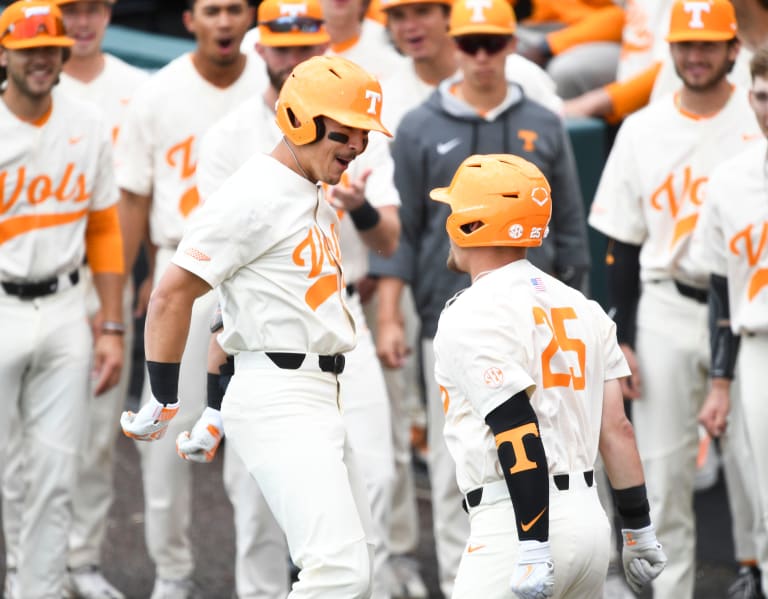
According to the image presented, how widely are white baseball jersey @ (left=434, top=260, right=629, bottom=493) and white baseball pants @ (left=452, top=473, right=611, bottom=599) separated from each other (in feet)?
0.28

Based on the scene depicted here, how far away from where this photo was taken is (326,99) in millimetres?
5102

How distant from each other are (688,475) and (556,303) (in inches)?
89.3

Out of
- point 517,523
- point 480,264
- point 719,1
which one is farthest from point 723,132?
point 517,523

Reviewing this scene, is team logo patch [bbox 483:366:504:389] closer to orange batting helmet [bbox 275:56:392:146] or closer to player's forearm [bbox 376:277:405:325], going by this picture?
orange batting helmet [bbox 275:56:392:146]

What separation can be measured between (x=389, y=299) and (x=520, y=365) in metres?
2.57

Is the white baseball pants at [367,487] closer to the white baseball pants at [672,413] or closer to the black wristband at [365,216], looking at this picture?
the black wristband at [365,216]

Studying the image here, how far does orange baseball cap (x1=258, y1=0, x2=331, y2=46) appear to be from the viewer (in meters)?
6.80

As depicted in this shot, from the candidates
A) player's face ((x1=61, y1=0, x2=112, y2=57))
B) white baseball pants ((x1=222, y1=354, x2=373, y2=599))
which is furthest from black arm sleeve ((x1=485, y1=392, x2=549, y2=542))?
player's face ((x1=61, y1=0, x2=112, y2=57))

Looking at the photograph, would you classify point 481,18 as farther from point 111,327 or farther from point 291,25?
point 111,327

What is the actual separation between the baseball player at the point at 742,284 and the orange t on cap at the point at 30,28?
2.66 metres

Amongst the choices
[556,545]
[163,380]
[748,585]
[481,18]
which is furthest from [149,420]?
[748,585]

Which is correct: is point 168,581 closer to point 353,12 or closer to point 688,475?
point 688,475

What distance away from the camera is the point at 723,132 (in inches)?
265

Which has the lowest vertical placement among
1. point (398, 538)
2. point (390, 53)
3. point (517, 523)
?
point (398, 538)
